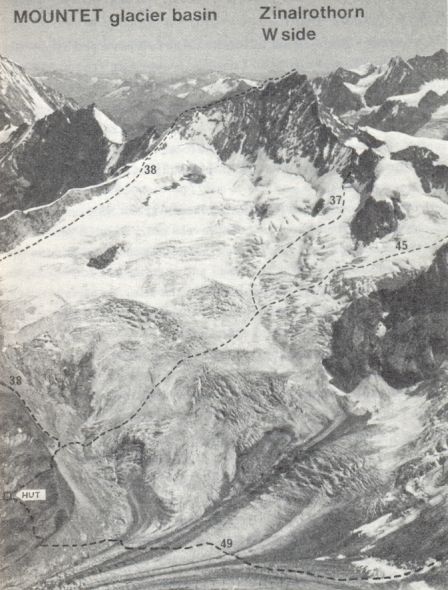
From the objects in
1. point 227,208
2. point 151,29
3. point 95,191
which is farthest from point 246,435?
point 151,29

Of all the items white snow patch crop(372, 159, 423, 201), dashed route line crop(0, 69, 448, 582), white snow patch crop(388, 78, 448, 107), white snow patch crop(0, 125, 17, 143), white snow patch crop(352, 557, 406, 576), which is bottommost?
white snow patch crop(352, 557, 406, 576)

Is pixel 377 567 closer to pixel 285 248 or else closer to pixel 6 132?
pixel 285 248

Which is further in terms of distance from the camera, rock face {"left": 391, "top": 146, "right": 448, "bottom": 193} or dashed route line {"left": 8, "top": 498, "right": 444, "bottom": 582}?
rock face {"left": 391, "top": 146, "right": 448, "bottom": 193}

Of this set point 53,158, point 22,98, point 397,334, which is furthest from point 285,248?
point 22,98

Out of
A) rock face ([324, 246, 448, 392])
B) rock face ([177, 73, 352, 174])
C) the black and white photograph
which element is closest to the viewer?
the black and white photograph

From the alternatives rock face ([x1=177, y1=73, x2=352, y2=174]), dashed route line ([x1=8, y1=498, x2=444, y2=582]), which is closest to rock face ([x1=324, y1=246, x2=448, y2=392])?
rock face ([x1=177, y1=73, x2=352, y2=174])

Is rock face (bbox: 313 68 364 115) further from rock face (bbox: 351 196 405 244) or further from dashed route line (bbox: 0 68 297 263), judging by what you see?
rock face (bbox: 351 196 405 244)

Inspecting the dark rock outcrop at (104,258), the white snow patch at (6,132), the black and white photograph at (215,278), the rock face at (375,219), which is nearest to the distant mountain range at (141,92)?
the black and white photograph at (215,278)

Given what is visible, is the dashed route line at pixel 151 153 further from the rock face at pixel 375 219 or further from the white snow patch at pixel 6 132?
the rock face at pixel 375 219

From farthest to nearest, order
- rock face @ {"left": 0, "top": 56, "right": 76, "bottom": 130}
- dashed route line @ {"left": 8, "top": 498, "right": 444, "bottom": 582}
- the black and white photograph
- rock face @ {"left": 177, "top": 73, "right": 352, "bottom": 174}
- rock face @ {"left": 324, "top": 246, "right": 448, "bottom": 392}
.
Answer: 1. rock face @ {"left": 177, "top": 73, "right": 352, "bottom": 174}
2. rock face @ {"left": 0, "top": 56, "right": 76, "bottom": 130}
3. rock face @ {"left": 324, "top": 246, "right": 448, "bottom": 392}
4. the black and white photograph
5. dashed route line @ {"left": 8, "top": 498, "right": 444, "bottom": 582}
